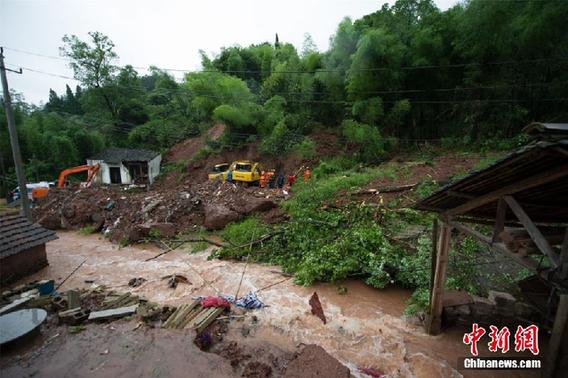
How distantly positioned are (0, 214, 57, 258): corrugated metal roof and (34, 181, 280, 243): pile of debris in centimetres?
315

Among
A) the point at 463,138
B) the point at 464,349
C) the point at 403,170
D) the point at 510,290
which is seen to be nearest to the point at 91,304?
the point at 464,349

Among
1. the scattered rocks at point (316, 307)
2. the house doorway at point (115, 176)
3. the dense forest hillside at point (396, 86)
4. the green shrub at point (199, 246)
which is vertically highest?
the dense forest hillside at point (396, 86)

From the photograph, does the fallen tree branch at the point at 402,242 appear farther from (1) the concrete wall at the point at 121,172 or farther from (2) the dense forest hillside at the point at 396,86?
(1) the concrete wall at the point at 121,172

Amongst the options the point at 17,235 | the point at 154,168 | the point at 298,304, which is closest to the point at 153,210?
the point at 17,235

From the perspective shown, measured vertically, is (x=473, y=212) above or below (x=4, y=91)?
below

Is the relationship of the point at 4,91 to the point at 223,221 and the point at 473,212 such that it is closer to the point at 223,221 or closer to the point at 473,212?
the point at 223,221

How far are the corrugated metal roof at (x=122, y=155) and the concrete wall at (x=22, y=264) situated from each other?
50.9 feet

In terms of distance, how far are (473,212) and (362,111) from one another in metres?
12.6

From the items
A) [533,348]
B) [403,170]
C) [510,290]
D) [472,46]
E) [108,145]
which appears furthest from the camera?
[108,145]

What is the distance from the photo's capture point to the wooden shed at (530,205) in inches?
93.4

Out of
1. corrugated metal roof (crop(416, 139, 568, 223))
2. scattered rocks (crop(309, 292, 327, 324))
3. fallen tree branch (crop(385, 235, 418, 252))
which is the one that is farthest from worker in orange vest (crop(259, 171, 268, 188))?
corrugated metal roof (crop(416, 139, 568, 223))

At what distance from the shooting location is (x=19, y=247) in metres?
7.71

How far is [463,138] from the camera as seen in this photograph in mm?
15367

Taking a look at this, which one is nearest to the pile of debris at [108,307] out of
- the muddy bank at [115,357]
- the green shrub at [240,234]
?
the muddy bank at [115,357]
